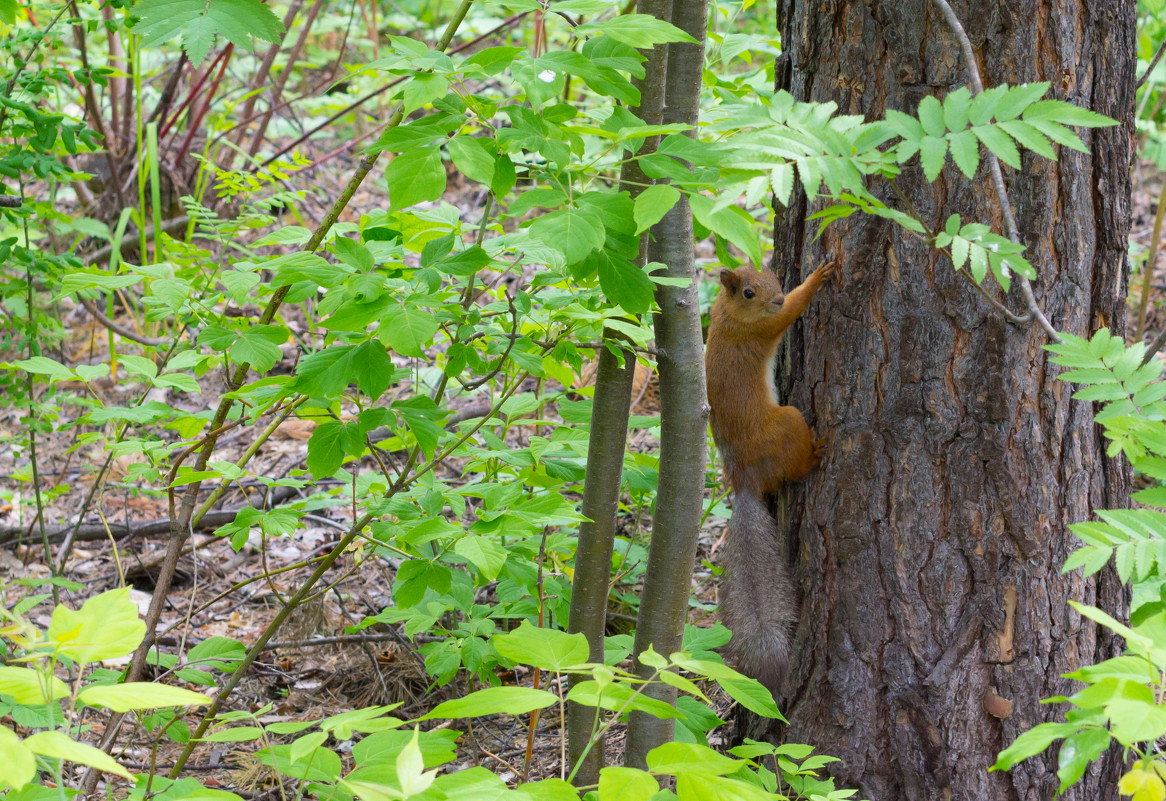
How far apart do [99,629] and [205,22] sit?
81 cm

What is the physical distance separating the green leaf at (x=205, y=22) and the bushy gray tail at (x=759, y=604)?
1.58 meters

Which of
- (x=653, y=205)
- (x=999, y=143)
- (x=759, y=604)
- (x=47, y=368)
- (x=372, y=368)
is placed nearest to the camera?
(x=999, y=143)

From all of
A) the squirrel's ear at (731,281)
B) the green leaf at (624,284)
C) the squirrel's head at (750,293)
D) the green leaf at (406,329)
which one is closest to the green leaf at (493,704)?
the green leaf at (406,329)

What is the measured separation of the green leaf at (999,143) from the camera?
1151 mm

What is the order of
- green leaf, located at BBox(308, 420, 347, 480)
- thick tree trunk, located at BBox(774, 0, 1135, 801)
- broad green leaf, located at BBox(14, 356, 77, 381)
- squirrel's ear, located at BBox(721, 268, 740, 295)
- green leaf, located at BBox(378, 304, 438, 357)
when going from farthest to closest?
squirrel's ear, located at BBox(721, 268, 740, 295)
broad green leaf, located at BBox(14, 356, 77, 381)
thick tree trunk, located at BBox(774, 0, 1135, 801)
green leaf, located at BBox(308, 420, 347, 480)
green leaf, located at BBox(378, 304, 438, 357)

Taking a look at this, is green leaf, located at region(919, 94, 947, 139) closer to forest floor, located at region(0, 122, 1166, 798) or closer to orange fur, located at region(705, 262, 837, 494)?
orange fur, located at region(705, 262, 837, 494)

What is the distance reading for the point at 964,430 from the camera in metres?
1.83

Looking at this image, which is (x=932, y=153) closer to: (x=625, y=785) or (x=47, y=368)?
(x=625, y=785)

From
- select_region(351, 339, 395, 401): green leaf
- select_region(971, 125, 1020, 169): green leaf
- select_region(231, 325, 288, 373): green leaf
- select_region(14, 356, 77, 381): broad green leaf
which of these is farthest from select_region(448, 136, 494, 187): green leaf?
select_region(14, 356, 77, 381): broad green leaf

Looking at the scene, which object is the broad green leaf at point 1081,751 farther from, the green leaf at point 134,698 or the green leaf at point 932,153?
the green leaf at point 134,698

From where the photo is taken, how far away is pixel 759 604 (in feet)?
6.85

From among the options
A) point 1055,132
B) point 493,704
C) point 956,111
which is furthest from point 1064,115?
point 493,704

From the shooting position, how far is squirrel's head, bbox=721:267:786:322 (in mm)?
2598

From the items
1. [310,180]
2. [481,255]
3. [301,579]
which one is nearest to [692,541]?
[481,255]
